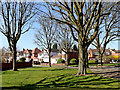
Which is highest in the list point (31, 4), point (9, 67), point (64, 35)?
point (31, 4)

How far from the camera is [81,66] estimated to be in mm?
13820

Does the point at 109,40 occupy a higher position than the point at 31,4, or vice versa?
the point at 31,4

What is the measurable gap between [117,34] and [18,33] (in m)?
17.2

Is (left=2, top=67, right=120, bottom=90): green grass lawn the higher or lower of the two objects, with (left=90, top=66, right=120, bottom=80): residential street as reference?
higher

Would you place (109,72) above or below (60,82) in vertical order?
below

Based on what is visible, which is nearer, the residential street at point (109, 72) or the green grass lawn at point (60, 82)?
the green grass lawn at point (60, 82)

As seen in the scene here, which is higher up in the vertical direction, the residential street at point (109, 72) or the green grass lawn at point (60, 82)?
the green grass lawn at point (60, 82)

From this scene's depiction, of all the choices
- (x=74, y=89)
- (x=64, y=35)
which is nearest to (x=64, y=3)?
(x=74, y=89)

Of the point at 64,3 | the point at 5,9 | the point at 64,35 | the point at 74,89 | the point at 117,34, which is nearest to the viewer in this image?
the point at 74,89

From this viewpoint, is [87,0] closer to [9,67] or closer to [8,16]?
[8,16]

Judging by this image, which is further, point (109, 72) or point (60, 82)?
point (109, 72)

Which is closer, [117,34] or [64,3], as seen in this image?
[64,3]

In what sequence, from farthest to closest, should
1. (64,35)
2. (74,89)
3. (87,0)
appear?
(64,35) < (87,0) < (74,89)

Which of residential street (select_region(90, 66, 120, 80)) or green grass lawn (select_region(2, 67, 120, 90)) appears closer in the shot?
green grass lawn (select_region(2, 67, 120, 90))
